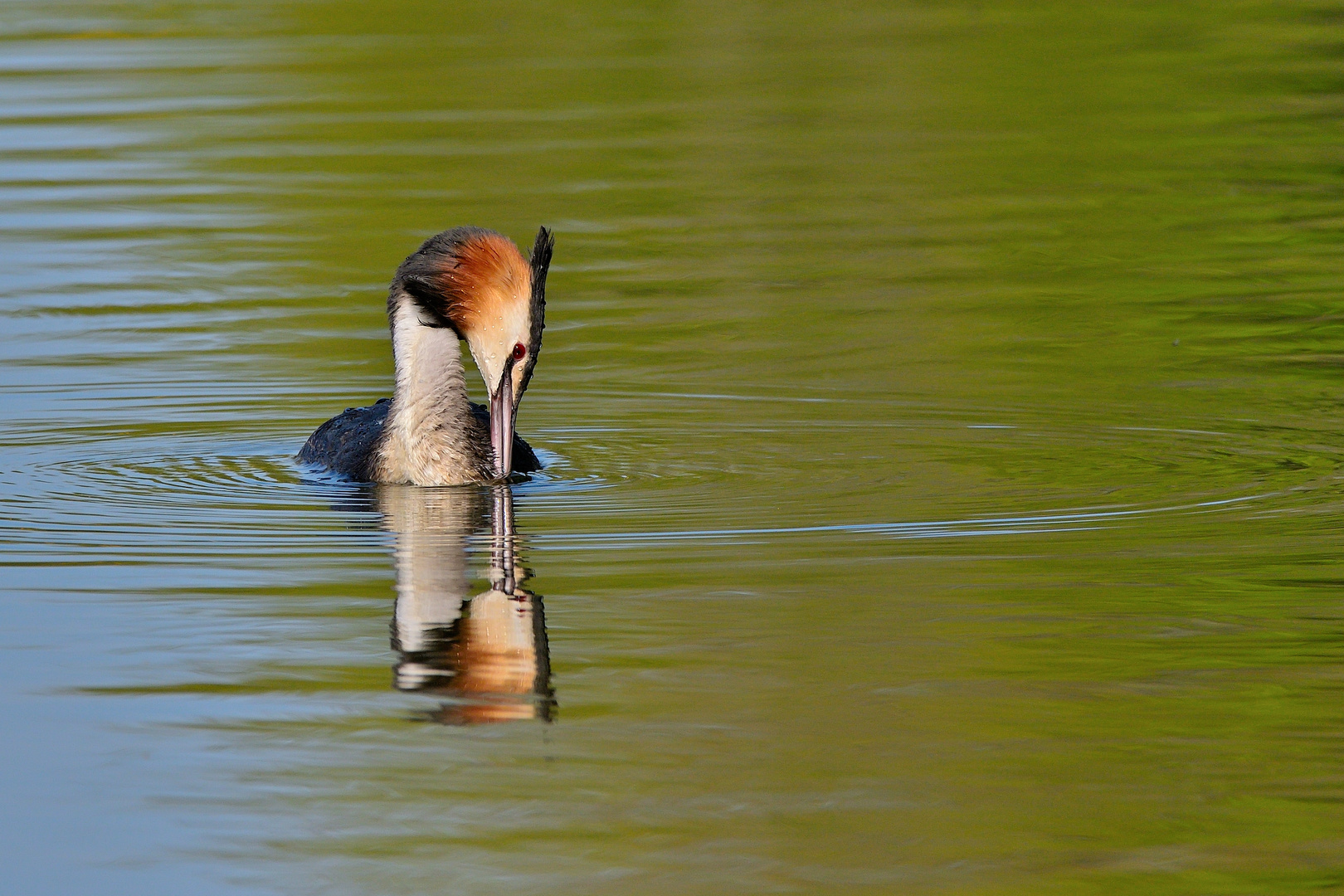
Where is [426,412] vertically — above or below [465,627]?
above

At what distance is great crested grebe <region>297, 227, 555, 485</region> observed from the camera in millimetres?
8930

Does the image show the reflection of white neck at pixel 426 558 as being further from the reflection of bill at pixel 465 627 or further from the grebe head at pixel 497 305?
the grebe head at pixel 497 305

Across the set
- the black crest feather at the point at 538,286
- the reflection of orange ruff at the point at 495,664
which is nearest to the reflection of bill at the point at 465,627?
the reflection of orange ruff at the point at 495,664

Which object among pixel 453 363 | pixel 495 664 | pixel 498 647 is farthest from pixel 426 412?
pixel 495 664

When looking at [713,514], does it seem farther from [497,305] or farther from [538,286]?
[497,305]

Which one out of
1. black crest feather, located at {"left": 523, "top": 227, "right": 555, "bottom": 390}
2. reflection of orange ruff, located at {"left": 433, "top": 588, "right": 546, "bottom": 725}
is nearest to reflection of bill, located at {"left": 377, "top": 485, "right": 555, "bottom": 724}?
reflection of orange ruff, located at {"left": 433, "top": 588, "right": 546, "bottom": 725}

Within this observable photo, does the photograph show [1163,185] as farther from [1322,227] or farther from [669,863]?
[669,863]

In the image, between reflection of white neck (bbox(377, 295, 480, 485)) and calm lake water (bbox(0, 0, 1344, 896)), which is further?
reflection of white neck (bbox(377, 295, 480, 485))

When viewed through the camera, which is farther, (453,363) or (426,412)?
(453,363)

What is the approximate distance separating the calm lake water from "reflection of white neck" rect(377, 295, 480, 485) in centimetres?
16

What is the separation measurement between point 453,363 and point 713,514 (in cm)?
179

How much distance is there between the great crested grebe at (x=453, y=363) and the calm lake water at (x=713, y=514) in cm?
21

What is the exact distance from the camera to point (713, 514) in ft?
26.6

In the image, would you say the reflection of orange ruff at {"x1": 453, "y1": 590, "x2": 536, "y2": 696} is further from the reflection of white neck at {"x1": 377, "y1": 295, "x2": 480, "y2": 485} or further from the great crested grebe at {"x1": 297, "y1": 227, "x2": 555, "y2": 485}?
the reflection of white neck at {"x1": 377, "y1": 295, "x2": 480, "y2": 485}
